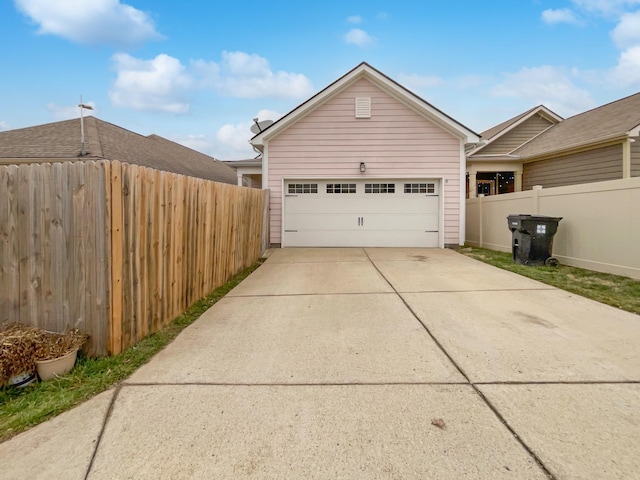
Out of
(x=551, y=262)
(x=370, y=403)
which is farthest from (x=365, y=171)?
(x=370, y=403)

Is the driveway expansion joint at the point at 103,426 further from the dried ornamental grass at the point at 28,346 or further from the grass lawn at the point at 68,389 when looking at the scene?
the dried ornamental grass at the point at 28,346

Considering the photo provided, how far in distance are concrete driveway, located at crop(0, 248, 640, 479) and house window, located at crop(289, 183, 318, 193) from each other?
6939 mm

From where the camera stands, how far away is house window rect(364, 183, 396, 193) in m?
10.8

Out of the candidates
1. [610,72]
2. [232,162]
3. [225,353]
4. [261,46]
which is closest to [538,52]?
[610,72]

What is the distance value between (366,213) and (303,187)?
2.20m

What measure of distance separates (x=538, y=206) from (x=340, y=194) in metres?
5.39

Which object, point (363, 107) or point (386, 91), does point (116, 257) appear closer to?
point (363, 107)

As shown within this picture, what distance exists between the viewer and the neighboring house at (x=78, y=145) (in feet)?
30.7

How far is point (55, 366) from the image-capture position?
2.63m

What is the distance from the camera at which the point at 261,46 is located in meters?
12.0

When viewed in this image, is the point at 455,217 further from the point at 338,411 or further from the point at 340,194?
the point at 338,411

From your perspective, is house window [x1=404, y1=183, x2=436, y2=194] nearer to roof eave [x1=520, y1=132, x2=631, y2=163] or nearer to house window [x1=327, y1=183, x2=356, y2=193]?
house window [x1=327, y1=183, x2=356, y2=193]

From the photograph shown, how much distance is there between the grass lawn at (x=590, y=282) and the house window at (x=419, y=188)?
3.44m

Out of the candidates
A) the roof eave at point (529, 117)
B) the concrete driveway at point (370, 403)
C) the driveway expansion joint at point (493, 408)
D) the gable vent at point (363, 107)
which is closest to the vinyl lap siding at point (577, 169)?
the roof eave at point (529, 117)
